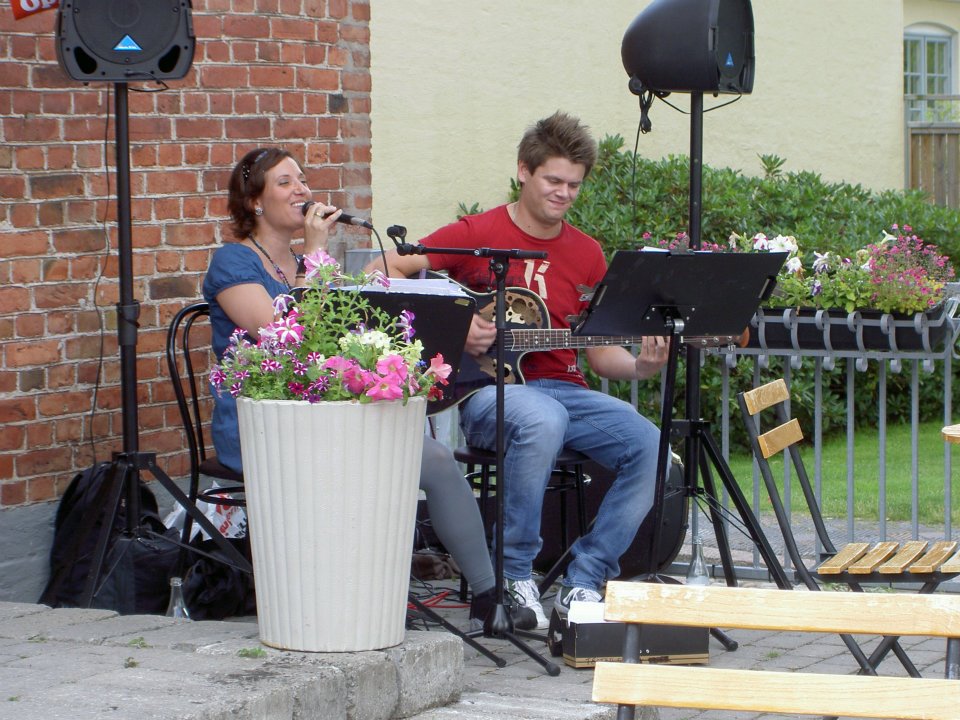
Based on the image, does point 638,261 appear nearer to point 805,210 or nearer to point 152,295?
point 152,295

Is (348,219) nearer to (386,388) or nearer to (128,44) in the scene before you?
(128,44)

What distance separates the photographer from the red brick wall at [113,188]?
477 centimetres

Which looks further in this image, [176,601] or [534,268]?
[534,268]

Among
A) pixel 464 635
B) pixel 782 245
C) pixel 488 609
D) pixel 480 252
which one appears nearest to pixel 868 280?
pixel 782 245

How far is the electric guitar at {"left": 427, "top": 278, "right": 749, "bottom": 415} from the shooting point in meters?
4.69

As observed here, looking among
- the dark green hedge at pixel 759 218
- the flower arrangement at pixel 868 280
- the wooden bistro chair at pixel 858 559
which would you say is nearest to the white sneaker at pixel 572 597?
the wooden bistro chair at pixel 858 559

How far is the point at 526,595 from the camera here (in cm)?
469

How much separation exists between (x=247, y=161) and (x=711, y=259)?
1.60m

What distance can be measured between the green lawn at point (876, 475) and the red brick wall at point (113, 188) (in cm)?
314

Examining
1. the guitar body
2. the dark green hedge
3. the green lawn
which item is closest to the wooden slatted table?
the guitar body

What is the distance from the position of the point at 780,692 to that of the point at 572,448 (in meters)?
2.65

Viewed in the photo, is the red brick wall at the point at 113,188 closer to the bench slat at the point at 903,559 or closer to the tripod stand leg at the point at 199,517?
the tripod stand leg at the point at 199,517

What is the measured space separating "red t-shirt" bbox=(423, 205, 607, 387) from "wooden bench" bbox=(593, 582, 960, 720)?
8.63 feet

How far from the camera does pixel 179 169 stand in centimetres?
525
